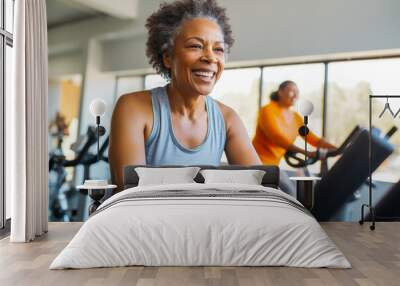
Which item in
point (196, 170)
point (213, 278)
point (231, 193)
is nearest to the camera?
point (213, 278)

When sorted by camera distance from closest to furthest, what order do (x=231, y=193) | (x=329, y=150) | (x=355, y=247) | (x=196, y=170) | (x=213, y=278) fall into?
(x=213, y=278)
(x=231, y=193)
(x=355, y=247)
(x=196, y=170)
(x=329, y=150)

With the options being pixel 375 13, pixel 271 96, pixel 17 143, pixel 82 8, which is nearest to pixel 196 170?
pixel 271 96

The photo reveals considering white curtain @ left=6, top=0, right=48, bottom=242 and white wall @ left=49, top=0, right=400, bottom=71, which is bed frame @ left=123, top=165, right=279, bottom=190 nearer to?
white curtain @ left=6, top=0, right=48, bottom=242

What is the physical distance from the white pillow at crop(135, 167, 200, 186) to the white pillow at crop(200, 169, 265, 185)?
203mm

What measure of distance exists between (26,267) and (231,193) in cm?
174

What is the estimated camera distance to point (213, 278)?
146 inches

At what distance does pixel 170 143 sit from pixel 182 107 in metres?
0.46

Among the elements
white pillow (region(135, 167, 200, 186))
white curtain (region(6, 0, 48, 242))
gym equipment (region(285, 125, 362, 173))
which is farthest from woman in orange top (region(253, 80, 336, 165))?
white curtain (region(6, 0, 48, 242))

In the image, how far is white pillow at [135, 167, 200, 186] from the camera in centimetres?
596

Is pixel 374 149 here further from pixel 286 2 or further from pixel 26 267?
pixel 26 267

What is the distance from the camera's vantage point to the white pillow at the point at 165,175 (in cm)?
596

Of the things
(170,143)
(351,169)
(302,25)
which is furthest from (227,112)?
(351,169)

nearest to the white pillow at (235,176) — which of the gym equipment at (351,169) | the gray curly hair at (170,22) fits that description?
the gym equipment at (351,169)

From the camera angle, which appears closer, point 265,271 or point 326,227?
point 265,271
